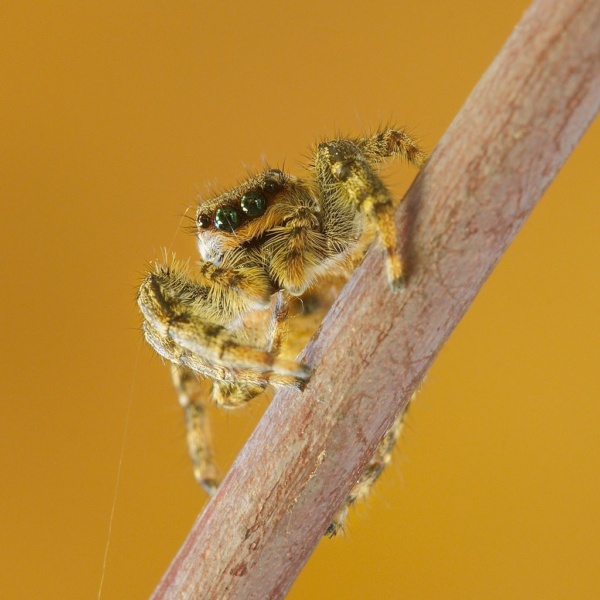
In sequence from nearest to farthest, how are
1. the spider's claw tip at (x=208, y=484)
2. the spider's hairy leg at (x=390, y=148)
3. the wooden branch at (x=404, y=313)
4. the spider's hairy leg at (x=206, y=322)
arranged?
the wooden branch at (x=404, y=313) < the spider's hairy leg at (x=206, y=322) < the spider's hairy leg at (x=390, y=148) < the spider's claw tip at (x=208, y=484)

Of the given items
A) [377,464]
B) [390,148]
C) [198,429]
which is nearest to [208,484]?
[198,429]

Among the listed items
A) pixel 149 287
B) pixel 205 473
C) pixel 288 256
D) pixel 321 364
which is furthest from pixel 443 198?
pixel 205 473

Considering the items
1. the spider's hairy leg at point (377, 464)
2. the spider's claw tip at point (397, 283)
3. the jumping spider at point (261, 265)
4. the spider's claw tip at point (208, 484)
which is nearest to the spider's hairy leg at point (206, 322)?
the jumping spider at point (261, 265)

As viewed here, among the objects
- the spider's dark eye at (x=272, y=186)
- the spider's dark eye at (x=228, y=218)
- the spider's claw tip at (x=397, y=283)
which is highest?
the spider's dark eye at (x=272, y=186)

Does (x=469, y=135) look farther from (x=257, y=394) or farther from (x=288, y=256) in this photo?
(x=257, y=394)

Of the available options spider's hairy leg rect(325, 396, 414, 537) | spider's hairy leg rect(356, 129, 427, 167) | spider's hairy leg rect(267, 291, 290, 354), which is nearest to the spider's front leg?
spider's hairy leg rect(356, 129, 427, 167)

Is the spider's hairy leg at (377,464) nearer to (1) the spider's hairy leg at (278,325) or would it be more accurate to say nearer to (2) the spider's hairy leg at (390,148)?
(1) the spider's hairy leg at (278,325)

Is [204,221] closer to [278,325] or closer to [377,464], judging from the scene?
[278,325]

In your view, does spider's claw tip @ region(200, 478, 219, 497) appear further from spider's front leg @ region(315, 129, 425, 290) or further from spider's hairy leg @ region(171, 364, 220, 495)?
spider's front leg @ region(315, 129, 425, 290)

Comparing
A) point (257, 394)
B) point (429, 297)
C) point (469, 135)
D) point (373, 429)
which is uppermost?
point (469, 135)
